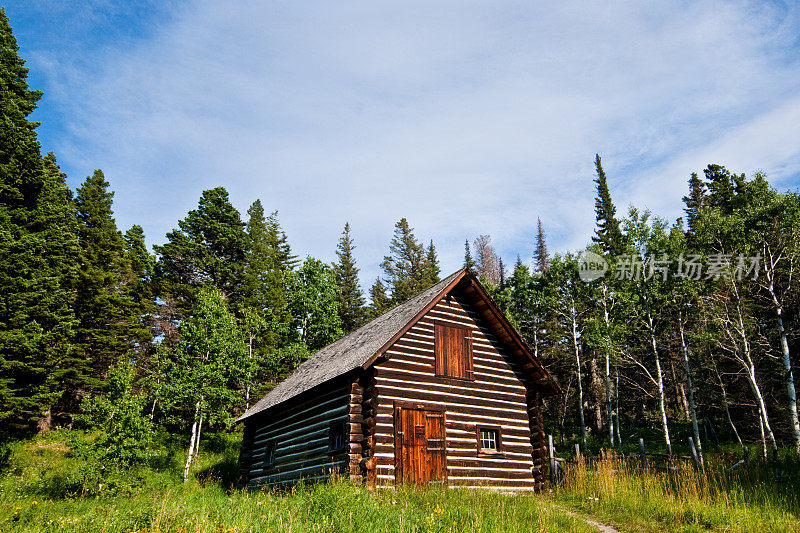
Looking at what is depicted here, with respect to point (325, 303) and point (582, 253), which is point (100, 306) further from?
point (582, 253)

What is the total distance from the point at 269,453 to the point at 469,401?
9.49 metres

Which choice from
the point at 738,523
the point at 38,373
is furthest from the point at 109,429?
the point at 738,523

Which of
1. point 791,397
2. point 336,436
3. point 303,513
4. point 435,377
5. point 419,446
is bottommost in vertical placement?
point 303,513

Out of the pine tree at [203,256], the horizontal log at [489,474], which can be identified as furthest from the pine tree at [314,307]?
the horizontal log at [489,474]

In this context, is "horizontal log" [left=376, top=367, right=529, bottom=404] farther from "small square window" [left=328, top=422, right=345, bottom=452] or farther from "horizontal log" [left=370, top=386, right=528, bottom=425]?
"small square window" [left=328, top=422, right=345, bottom=452]

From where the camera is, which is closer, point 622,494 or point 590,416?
point 622,494

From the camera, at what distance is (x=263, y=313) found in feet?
128

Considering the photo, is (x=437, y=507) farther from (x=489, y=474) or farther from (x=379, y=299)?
(x=379, y=299)

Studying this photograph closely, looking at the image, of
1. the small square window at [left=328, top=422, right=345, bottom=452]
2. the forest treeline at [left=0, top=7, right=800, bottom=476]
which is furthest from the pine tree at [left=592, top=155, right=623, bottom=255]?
the small square window at [left=328, top=422, right=345, bottom=452]

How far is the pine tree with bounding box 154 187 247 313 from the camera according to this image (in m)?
38.8

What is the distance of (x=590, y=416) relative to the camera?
139 feet

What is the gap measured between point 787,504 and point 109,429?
22.0m

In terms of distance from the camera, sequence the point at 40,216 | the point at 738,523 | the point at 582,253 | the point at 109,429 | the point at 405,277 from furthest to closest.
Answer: the point at 405,277
the point at 582,253
the point at 40,216
the point at 109,429
the point at 738,523

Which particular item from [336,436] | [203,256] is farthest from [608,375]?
[203,256]
